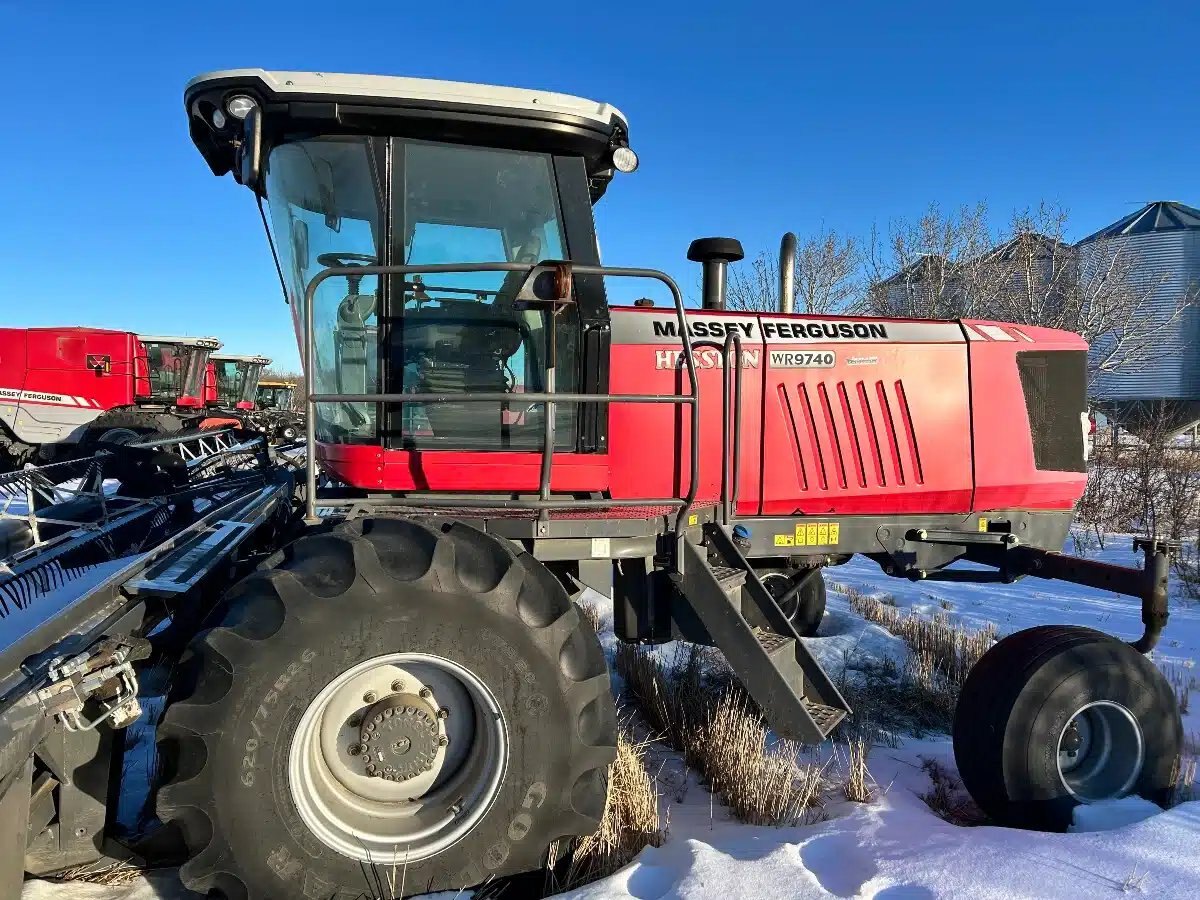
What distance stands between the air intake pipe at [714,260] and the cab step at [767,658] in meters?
1.56

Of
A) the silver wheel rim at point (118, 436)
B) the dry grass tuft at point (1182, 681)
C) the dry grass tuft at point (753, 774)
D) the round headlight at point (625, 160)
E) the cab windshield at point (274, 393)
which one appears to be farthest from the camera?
the cab windshield at point (274, 393)

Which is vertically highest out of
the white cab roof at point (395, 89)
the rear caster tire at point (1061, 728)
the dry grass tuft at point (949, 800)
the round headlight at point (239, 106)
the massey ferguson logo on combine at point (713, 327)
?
the white cab roof at point (395, 89)

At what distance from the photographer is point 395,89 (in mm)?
2938

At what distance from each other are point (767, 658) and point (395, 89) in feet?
8.91

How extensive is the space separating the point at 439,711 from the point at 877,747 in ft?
8.35

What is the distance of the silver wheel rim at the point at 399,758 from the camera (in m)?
2.50

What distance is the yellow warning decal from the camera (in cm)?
382

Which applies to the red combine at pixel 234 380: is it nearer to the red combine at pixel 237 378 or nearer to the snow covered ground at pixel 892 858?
the red combine at pixel 237 378

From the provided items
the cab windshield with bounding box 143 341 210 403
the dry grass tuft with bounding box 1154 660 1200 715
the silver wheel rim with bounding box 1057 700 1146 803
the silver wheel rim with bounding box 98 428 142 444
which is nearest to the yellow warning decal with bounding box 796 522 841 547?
the silver wheel rim with bounding box 1057 700 1146 803

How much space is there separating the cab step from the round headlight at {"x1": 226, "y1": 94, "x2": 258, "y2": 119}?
2.43 metres

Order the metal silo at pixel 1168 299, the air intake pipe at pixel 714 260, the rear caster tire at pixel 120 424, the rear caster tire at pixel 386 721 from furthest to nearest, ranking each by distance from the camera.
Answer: the metal silo at pixel 1168 299 < the rear caster tire at pixel 120 424 < the air intake pipe at pixel 714 260 < the rear caster tire at pixel 386 721

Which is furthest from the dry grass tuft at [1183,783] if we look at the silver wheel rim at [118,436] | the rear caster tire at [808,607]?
the silver wheel rim at [118,436]

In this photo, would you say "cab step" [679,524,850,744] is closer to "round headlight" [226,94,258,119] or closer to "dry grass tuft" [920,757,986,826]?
"dry grass tuft" [920,757,986,826]

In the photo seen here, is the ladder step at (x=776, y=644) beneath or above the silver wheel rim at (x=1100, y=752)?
above
